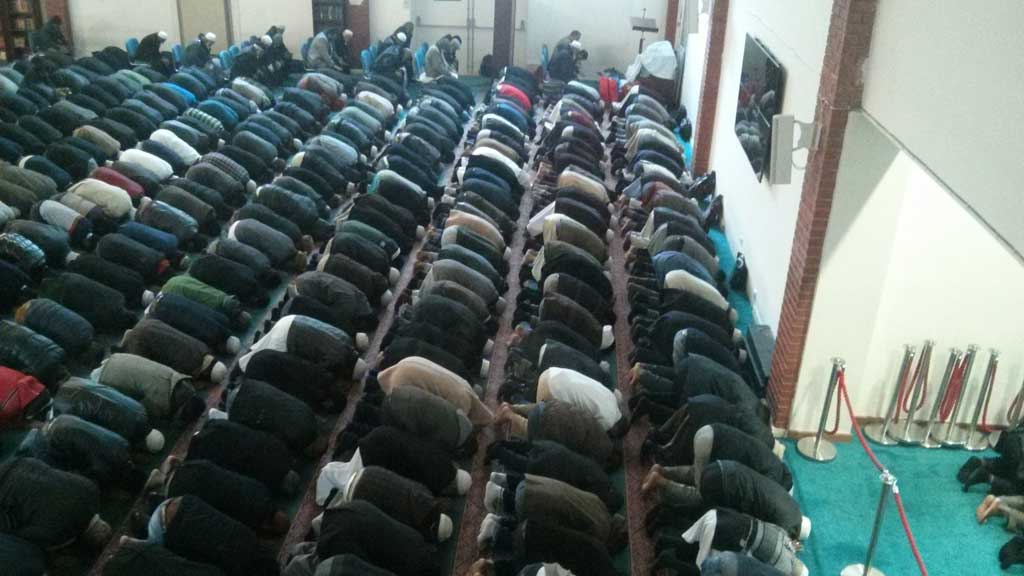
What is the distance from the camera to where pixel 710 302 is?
9.86m

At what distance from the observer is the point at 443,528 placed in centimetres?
727

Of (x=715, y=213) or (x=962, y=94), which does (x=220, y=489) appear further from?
(x=715, y=213)

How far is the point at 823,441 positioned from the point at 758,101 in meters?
4.22

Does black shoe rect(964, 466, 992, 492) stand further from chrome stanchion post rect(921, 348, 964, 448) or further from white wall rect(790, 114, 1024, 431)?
white wall rect(790, 114, 1024, 431)

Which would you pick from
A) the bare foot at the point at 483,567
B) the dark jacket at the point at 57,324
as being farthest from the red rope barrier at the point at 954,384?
the dark jacket at the point at 57,324

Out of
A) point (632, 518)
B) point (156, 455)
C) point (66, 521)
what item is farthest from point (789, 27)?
point (66, 521)

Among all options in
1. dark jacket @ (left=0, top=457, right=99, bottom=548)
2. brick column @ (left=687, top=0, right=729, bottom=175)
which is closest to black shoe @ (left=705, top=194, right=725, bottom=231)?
brick column @ (left=687, top=0, right=729, bottom=175)

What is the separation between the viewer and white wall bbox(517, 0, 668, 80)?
21.0 m

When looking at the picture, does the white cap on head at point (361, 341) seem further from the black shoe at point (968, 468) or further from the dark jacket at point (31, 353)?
the black shoe at point (968, 468)

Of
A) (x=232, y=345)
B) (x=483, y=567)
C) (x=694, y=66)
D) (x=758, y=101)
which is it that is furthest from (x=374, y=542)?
(x=694, y=66)

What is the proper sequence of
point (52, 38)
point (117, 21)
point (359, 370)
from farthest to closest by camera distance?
1. point (117, 21)
2. point (52, 38)
3. point (359, 370)

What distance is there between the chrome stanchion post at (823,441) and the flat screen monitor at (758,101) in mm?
2818

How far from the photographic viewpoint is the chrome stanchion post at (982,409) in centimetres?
862

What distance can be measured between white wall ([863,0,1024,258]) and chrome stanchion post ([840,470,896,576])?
1.93 m
